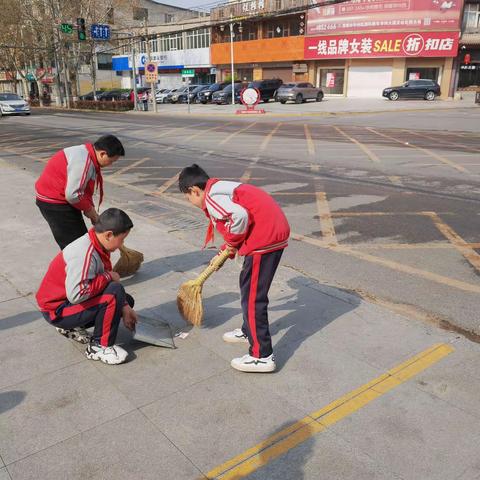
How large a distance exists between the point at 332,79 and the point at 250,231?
141 ft

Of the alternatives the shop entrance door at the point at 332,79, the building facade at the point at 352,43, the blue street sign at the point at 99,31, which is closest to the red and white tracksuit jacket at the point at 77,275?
the blue street sign at the point at 99,31

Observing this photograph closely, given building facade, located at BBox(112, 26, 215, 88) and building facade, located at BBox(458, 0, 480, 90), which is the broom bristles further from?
building facade, located at BBox(112, 26, 215, 88)

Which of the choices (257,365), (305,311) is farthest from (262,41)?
(257,365)

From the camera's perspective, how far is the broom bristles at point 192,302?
12.5 feet

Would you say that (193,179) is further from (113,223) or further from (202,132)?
(202,132)

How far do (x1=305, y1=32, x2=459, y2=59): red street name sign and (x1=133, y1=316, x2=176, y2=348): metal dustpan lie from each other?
4002 centimetres

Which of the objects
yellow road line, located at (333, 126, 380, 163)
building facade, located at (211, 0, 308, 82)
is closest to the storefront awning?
building facade, located at (211, 0, 308, 82)

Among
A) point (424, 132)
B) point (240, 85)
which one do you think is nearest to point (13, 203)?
point (424, 132)

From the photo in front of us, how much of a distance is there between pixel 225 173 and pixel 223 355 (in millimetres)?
7725

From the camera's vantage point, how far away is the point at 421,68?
39.4m

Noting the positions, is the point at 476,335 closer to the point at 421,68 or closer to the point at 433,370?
the point at 433,370

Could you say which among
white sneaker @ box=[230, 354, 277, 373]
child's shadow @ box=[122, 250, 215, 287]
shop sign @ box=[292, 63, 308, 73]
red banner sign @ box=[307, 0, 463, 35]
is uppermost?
red banner sign @ box=[307, 0, 463, 35]

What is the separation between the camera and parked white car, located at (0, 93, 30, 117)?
31375 mm

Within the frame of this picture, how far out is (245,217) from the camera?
9.96 feet
